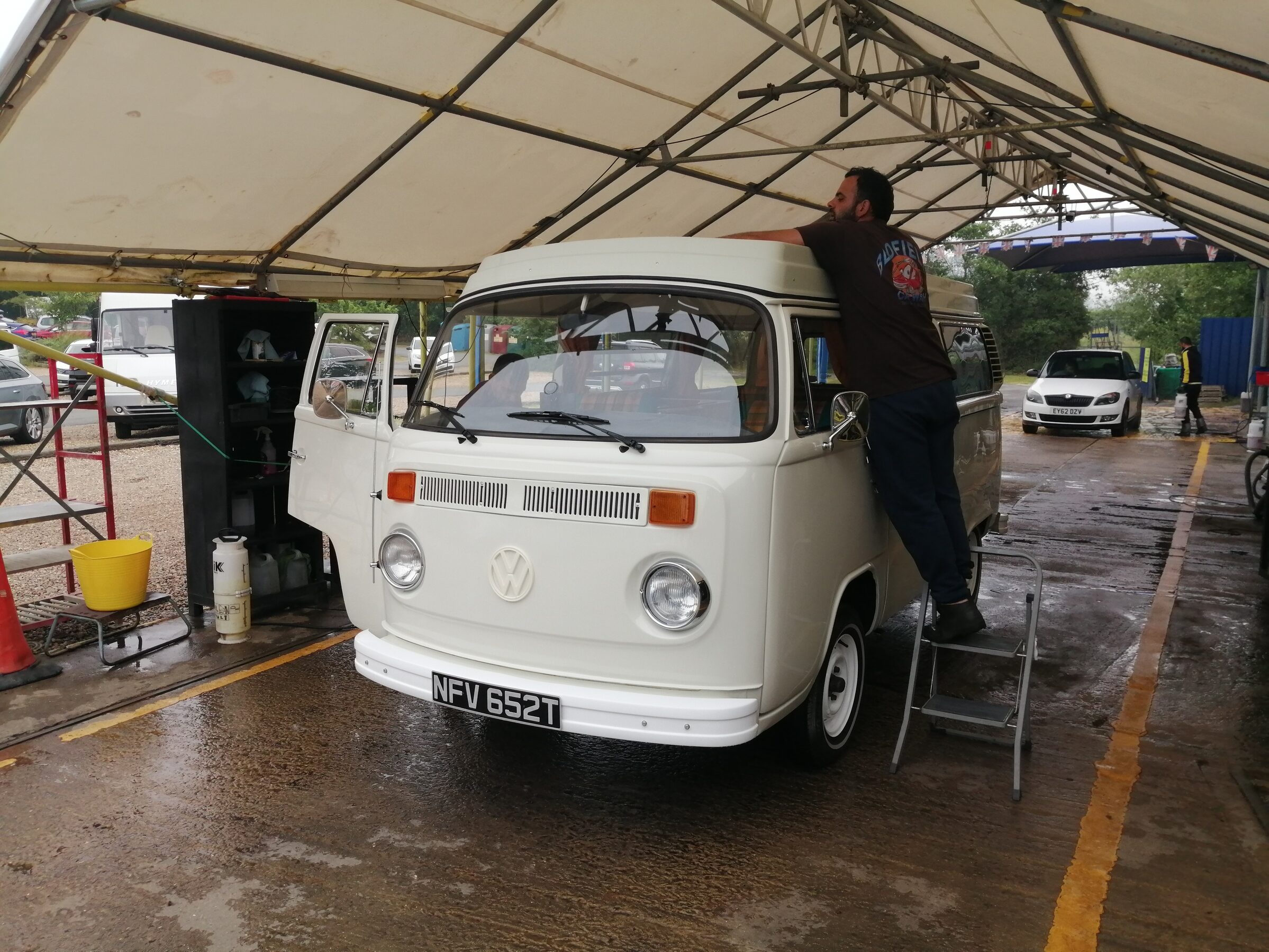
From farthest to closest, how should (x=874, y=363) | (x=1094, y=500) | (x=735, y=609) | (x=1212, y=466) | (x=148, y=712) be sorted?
(x=1212, y=466)
(x=1094, y=500)
(x=148, y=712)
(x=874, y=363)
(x=735, y=609)

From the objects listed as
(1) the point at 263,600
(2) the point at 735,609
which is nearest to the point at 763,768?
(2) the point at 735,609

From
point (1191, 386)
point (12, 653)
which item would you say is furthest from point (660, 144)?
point (1191, 386)

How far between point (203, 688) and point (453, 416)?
2364 mm

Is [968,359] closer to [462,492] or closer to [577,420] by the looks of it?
[577,420]

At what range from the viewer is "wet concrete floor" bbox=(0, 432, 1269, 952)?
331 cm

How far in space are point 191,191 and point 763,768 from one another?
17.1ft

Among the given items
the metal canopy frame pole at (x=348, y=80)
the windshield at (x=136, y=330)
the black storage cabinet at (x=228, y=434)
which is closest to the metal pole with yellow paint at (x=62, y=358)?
the black storage cabinet at (x=228, y=434)

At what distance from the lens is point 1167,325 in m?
38.2

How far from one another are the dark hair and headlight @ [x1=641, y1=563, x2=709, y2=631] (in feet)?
6.60

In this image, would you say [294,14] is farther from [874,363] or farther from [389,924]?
[389,924]

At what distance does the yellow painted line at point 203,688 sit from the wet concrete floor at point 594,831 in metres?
0.06

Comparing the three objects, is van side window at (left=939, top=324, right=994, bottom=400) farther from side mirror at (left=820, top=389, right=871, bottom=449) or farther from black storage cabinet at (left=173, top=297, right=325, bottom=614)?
black storage cabinet at (left=173, top=297, right=325, bottom=614)

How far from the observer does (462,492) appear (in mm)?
4016

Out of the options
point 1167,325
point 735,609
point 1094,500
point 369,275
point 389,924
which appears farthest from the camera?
point 1167,325
